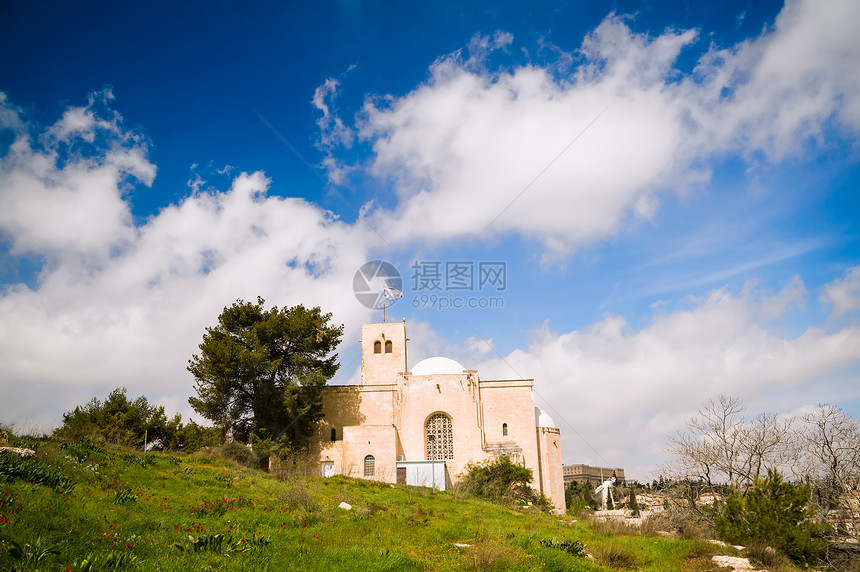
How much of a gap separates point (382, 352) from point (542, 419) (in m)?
11.5

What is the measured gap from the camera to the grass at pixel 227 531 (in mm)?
7117

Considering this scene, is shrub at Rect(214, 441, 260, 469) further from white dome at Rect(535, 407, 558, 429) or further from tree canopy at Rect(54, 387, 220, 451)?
white dome at Rect(535, 407, 558, 429)

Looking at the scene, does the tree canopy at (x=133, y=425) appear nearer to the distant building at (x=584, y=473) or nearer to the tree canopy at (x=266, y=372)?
the tree canopy at (x=266, y=372)

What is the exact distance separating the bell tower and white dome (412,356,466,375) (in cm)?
111

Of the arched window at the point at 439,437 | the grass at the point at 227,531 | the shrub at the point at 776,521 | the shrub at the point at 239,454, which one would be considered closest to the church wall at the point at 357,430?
the arched window at the point at 439,437

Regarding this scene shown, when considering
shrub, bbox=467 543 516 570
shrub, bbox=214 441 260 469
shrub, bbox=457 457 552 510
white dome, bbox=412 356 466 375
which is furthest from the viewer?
white dome, bbox=412 356 466 375

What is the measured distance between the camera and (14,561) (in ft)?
19.6

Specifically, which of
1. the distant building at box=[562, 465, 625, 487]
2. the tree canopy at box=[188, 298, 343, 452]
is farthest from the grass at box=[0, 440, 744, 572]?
the distant building at box=[562, 465, 625, 487]

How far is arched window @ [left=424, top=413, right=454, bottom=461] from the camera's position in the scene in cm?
3070

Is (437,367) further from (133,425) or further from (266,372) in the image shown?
(133,425)

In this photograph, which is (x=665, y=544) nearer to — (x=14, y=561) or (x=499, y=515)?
(x=499, y=515)

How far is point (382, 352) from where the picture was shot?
114 feet

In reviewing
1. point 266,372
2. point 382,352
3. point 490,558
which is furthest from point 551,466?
point 490,558

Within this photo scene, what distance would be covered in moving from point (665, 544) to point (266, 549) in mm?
10478
